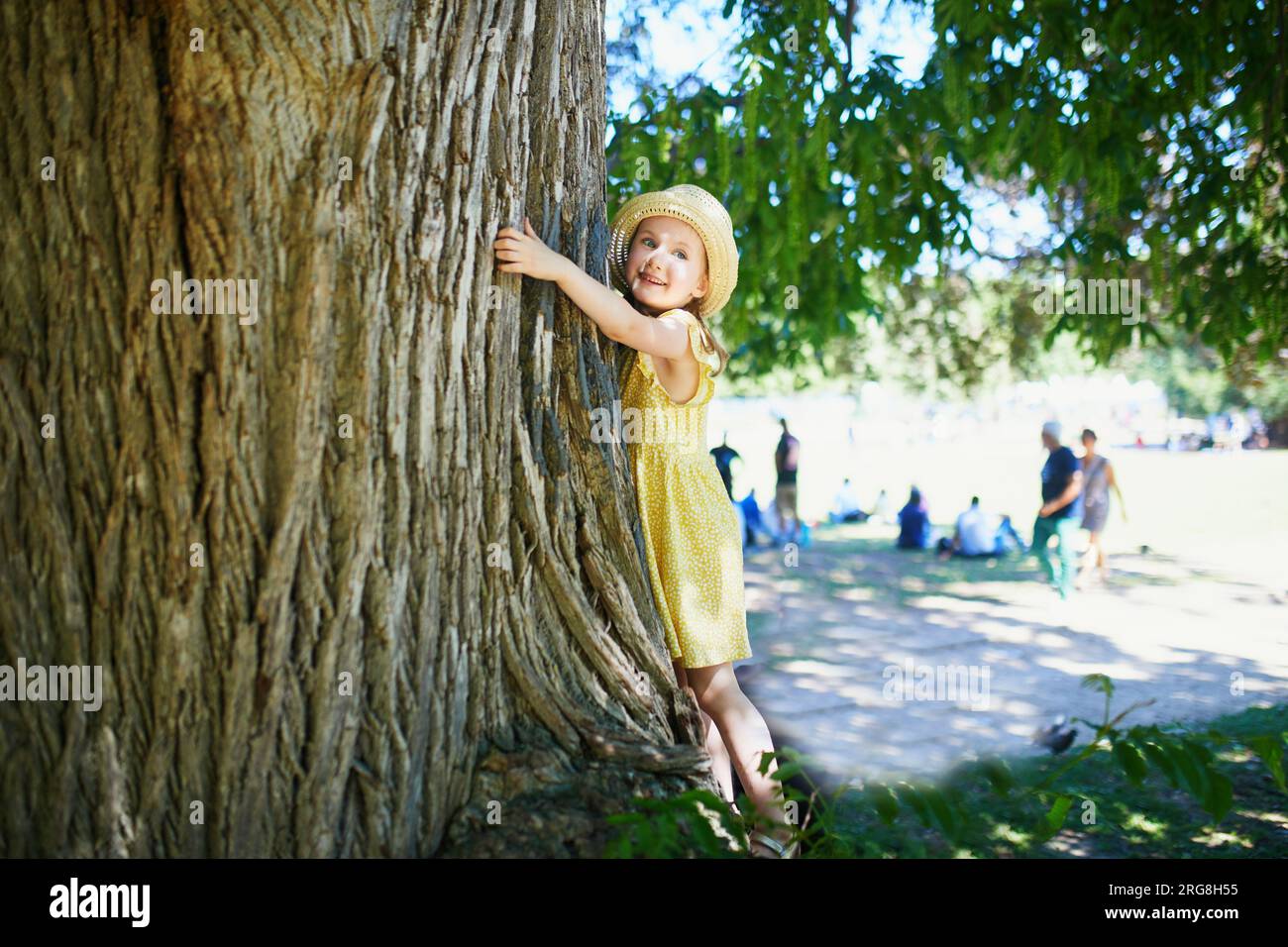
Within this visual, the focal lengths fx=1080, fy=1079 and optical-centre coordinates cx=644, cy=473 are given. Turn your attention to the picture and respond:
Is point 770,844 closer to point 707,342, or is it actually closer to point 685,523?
point 685,523

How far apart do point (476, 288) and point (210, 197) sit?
1.96 ft

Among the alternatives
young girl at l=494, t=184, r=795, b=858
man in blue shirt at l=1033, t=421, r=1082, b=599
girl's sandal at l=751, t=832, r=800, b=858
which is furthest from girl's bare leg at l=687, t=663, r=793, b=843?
man in blue shirt at l=1033, t=421, r=1082, b=599

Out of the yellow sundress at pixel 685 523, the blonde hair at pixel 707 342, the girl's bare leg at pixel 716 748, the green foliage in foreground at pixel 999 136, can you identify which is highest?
the green foliage in foreground at pixel 999 136

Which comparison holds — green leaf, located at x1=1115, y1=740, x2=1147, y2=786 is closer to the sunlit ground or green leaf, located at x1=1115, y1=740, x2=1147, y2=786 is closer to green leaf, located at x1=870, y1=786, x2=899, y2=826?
green leaf, located at x1=870, y1=786, x2=899, y2=826

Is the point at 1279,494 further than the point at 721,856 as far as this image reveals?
Yes

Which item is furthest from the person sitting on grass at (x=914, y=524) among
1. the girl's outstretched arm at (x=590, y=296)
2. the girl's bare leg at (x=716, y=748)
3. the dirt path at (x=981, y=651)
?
the girl's outstretched arm at (x=590, y=296)

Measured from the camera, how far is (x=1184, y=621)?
9.89 meters

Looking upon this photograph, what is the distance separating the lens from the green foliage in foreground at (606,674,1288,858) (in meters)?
2.29

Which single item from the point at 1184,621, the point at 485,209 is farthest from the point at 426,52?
the point at 1184,621

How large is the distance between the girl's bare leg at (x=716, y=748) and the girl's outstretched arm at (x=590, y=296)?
2.95 ft

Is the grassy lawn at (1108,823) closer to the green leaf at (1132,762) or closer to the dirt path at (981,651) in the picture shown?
the dirt path at (981,651)

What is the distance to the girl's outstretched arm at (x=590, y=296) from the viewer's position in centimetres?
258

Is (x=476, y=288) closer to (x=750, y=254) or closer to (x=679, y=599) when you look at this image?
(x=679, y=599)

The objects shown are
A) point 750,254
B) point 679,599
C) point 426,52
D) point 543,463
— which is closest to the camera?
point 426,52
